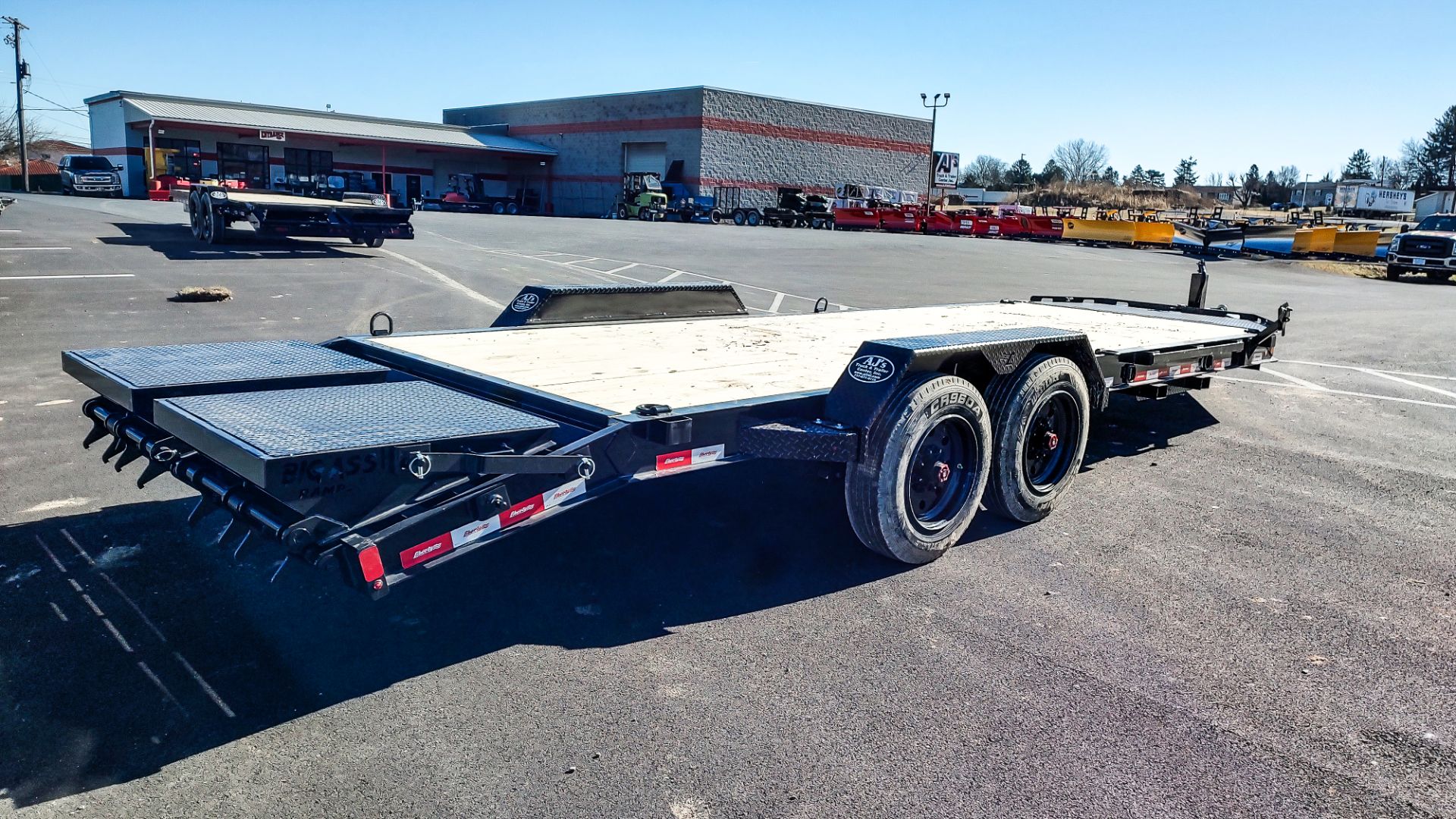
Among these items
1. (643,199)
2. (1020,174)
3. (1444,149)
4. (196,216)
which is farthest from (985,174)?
(196,216)

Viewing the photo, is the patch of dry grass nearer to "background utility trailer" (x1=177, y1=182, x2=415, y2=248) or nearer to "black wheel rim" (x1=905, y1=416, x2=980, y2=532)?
"background utility trailer" (x1=177, y1=182, x2=415, y2=248)

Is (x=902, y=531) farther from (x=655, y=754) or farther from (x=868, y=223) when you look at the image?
(x=868, y=223)

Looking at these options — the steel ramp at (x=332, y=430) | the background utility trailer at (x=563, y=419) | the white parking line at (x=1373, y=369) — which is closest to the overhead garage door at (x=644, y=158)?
A: the white parking line at (x=1373, y=369)

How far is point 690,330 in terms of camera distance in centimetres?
710

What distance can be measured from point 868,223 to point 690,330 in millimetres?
41115

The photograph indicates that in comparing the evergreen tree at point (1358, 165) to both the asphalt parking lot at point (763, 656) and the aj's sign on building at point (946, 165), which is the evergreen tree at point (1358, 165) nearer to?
the aj's sign on building at point (946, 165)

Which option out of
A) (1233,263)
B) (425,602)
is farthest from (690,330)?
(1233,263)

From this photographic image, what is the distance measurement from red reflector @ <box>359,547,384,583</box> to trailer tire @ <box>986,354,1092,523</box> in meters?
3.25

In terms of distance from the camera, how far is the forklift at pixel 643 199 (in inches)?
1876

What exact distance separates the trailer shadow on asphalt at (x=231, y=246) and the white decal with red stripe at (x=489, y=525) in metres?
16.7

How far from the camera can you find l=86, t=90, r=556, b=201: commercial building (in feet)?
157

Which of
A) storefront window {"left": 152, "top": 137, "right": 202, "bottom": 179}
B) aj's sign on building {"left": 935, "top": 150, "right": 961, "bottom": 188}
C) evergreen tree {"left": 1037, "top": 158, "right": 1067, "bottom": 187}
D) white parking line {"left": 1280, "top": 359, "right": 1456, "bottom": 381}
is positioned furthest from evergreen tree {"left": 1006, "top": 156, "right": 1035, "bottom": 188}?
white parking line {"left": 1280, "top": 359, "right": 1456, "bottom": 381}

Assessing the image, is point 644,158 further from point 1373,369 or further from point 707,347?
point 707,347

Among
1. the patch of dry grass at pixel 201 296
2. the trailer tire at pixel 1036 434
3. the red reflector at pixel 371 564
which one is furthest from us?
the patch of dry grass at pixel 201 296
